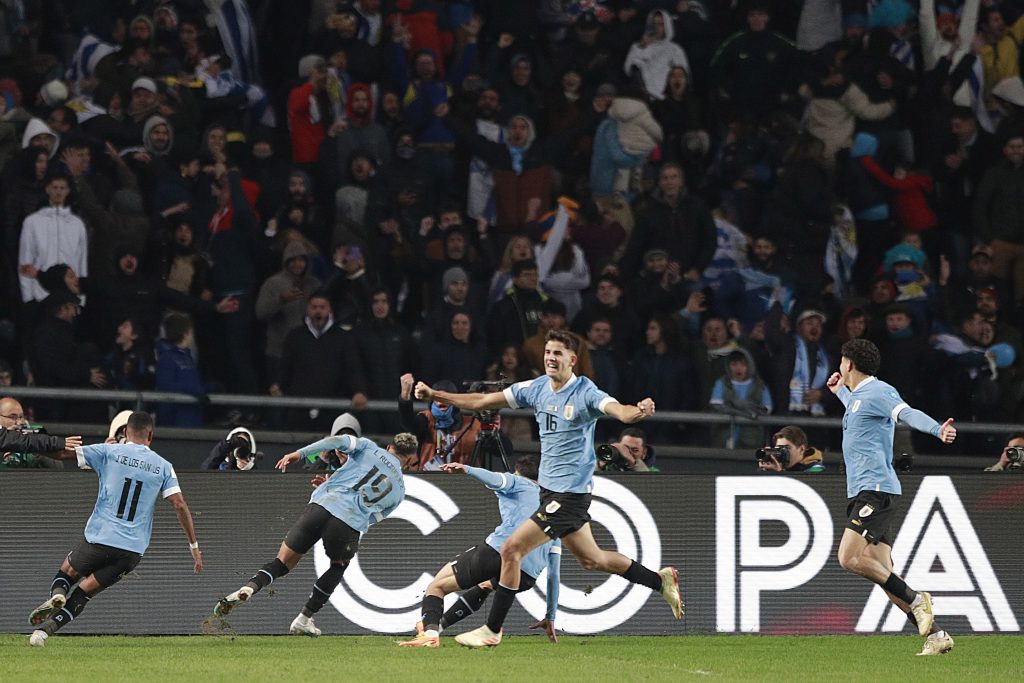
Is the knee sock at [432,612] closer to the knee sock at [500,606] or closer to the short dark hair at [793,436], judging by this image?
the knee sock at [500,606]

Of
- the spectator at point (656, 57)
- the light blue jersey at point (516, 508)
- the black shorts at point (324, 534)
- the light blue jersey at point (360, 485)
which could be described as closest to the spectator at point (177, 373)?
the light blue jersey at point (360, 485)

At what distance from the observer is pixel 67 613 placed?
12430 mm

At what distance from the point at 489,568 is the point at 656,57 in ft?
29.1

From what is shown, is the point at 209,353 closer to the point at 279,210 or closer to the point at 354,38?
the point at 279,210

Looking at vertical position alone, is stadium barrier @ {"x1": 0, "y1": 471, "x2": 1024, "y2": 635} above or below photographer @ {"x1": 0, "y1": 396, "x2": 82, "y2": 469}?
below

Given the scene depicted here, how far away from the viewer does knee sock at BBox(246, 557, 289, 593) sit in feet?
42.5

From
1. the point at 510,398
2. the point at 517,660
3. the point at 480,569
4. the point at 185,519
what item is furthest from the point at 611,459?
the point at 185,519

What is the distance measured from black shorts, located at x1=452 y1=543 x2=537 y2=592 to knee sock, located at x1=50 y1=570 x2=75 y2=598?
2.65 m

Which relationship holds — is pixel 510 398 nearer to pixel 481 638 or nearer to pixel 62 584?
pixel 481 638

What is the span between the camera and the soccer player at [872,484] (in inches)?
477

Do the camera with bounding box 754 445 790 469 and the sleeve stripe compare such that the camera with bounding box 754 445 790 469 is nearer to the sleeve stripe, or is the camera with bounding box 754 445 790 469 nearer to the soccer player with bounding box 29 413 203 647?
the sleeve stripe

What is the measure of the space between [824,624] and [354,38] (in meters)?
8.63

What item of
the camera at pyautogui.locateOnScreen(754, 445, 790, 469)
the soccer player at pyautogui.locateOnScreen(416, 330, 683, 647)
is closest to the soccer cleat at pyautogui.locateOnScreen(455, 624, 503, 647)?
the soccer player at pyautogui.locateOnScreen(416, 330, 683, 647)

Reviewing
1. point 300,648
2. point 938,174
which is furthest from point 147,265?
point 938,174
